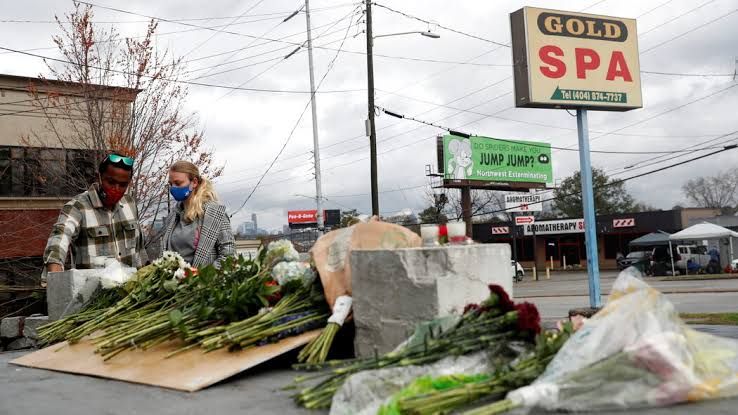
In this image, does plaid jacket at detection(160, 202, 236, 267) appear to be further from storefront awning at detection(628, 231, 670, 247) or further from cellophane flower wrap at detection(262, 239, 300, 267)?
storefront awning at detection(628, 231, 670, 247)

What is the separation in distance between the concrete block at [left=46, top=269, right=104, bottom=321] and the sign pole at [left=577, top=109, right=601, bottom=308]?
752cm

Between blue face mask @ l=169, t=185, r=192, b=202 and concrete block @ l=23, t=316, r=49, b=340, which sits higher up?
blue face mask @ l=169, t=185, r=192, b=202

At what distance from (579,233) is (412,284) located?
50078 millimetres

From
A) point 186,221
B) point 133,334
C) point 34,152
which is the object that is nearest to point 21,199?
point 34,152

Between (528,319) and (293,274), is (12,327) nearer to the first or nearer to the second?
(293,274)

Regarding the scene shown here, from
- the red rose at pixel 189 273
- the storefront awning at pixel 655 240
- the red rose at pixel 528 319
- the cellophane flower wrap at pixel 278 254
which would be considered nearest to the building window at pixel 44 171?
the red rose at pixel 189 273

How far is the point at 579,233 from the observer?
51156 millimetres

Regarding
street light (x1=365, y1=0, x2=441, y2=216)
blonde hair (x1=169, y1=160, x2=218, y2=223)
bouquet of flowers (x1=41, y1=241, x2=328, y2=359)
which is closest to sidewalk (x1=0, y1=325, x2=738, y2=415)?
bouquet of flowers (x1=41, y1=241, x2=328, y2=359)

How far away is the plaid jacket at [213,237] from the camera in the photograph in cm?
578

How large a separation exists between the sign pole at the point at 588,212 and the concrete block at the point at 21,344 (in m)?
7.93

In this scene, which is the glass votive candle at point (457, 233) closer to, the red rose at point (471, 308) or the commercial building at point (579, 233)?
the red rose at point (471, 308)

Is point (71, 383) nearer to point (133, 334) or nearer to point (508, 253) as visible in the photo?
point (133, 334)

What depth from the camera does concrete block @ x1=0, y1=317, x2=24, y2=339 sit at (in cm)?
687

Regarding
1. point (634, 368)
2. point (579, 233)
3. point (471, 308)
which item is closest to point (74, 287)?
point (471, 308)
